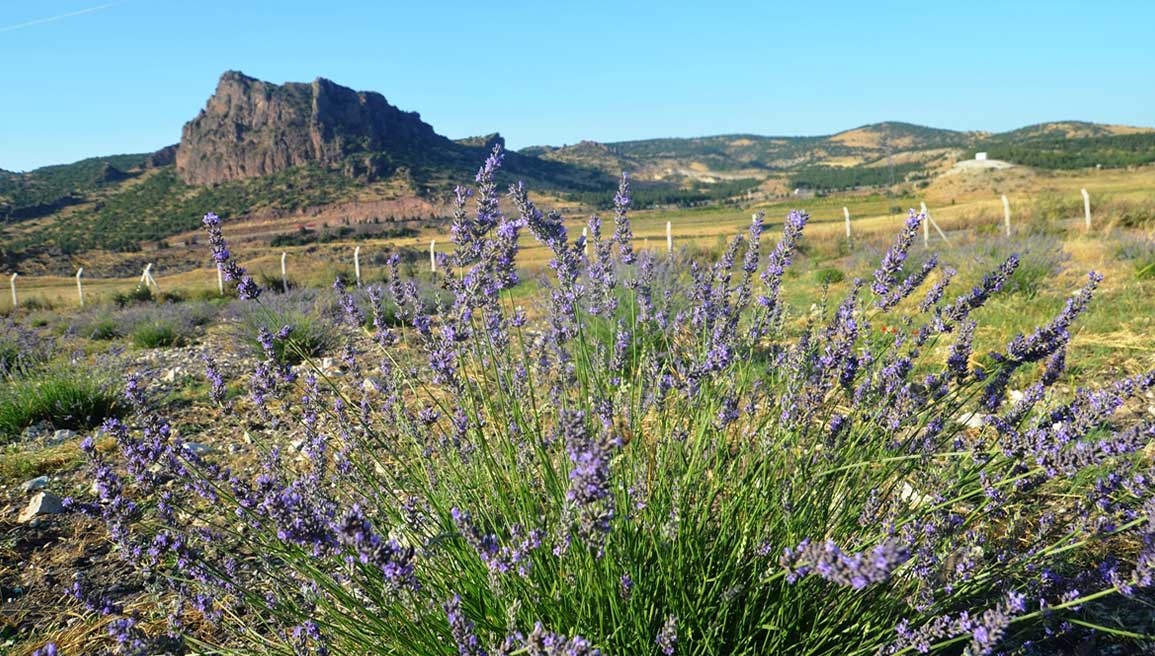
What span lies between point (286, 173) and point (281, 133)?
28.2ft

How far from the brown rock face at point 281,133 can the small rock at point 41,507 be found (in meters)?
85.4

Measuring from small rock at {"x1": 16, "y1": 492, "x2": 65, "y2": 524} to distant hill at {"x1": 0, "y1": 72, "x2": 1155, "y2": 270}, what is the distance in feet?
162

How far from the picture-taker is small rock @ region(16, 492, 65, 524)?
3449 millimetres

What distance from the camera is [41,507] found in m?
3.49

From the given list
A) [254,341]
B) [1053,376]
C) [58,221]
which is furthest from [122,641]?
[58,221]

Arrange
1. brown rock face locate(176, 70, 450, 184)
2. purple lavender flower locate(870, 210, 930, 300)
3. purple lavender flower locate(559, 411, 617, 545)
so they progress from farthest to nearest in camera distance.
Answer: brown rock face locate(176, 70, 450, 184) < purple lavender flower locate(870, 210, 930, 300) < purple lavender flower locate(559, 411, 617, 545)

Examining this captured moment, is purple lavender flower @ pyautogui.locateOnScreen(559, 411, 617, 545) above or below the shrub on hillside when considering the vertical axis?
above

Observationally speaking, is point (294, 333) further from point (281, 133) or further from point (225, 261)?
point (281, 133)

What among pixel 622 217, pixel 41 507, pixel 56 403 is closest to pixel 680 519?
pixel 622 217

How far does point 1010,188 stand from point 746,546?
75.7 metres

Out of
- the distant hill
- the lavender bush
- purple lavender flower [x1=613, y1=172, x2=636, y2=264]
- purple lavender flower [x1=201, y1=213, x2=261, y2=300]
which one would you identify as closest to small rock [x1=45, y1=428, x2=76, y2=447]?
the lavender bush

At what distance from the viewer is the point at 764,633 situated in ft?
6.56

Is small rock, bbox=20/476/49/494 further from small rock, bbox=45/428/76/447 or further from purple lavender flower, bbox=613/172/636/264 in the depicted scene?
purple lavender flower, bbox=613/172/636/264

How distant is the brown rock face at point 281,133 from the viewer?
83.4 metres
